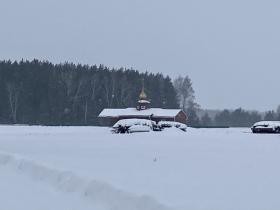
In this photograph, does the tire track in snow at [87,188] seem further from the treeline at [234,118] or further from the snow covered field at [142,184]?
the treeline at [234,118]

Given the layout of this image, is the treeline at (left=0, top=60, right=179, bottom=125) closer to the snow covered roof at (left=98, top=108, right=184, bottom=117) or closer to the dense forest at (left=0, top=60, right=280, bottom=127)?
the dense forest at (left=0, top=60, right=280, bottom=127)

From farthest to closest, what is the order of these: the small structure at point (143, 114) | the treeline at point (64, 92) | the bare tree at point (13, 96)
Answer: the treeline at point (64, 92), the bare tree at point (13, 96), the small structure at point (143, 114)

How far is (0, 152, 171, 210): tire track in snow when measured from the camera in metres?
9.36

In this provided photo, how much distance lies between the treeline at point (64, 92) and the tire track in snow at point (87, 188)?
8089 centimetres

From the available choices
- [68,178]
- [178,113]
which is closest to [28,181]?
[68,178]

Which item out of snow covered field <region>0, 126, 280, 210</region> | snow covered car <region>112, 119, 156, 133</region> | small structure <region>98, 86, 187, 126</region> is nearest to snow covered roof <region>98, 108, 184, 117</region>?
small structure <region>98, 86, 187, 126</region>

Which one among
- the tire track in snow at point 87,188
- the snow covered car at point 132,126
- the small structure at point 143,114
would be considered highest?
the small structure at point 143,114

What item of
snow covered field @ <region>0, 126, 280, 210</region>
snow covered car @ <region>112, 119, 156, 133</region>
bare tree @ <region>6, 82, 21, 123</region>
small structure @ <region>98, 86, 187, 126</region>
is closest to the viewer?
snow covered field @ <region>0, 126, 280, 210</region>

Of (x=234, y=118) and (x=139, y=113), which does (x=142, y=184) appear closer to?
(x=139, y=113)

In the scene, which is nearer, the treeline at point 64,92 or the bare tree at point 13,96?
the bare tree at point 13,96

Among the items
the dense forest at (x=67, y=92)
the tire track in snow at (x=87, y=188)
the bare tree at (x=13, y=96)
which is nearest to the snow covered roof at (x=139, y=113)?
the dense forest at (x=67, y=92)

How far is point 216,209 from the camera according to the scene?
8367 mm

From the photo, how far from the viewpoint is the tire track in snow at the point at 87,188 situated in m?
9.36

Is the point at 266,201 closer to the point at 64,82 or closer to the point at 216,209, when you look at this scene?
the point at 216,209
